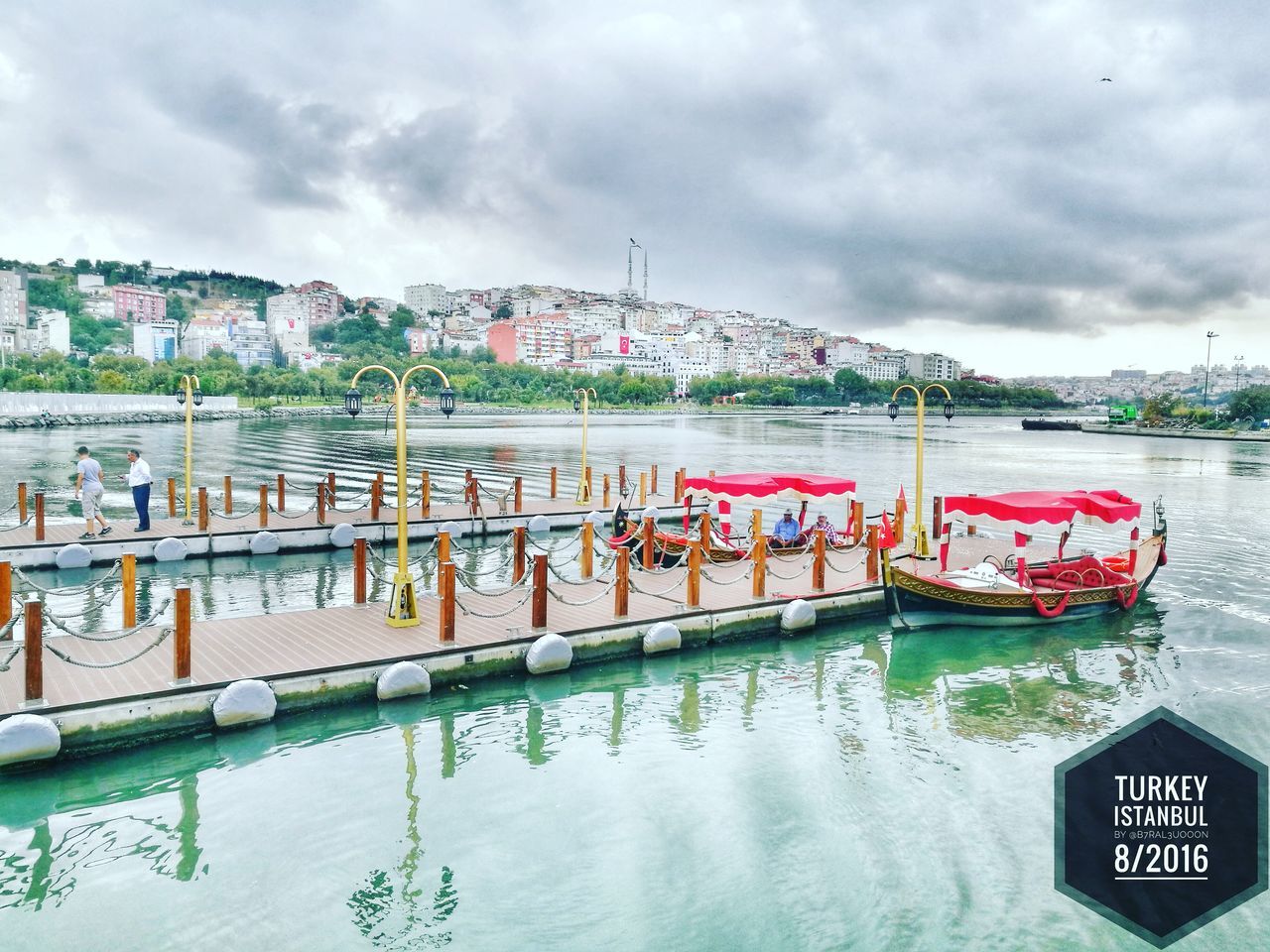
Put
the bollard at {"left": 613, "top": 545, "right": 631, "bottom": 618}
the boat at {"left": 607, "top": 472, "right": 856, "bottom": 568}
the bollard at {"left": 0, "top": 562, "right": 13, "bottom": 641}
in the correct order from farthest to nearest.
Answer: the boat at {"left": 607, "top": 472, "right": 856, "bottom": 568} → the bollard at {"left": 613, "top": 545, "right": 631, "bottom": 618} → the bollard at {"left": 0, "top": 562, "right": 13, "bottom": 641}

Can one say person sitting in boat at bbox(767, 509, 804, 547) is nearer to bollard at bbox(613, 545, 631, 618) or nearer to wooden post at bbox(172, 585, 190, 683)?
bollard at bbox(613, 545, 631, 618)

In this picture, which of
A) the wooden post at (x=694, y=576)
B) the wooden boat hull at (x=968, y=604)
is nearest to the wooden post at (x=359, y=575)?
the wooden post at (x=694, y=576)

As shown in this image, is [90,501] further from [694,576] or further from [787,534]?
[787,534]

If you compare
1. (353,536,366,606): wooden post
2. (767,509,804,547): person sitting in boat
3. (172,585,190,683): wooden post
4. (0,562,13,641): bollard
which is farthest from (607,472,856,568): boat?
(0,562,13,641): bollard

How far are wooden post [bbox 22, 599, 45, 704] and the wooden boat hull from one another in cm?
1288

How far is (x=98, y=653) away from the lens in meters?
11.6

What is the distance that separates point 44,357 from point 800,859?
5688 inches

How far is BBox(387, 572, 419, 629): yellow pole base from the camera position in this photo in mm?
13367

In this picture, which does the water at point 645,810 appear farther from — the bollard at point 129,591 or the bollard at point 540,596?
the bollard at point 129,591

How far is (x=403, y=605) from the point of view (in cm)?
1344

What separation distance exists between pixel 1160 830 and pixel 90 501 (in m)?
21.4

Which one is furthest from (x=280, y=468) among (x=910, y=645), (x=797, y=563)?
(x=910, y=645)

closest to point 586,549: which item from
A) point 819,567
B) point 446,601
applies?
point 819,567

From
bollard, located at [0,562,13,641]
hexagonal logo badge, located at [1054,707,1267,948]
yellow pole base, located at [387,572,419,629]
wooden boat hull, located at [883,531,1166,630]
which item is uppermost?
bollard, located at [0,562,13,641]
